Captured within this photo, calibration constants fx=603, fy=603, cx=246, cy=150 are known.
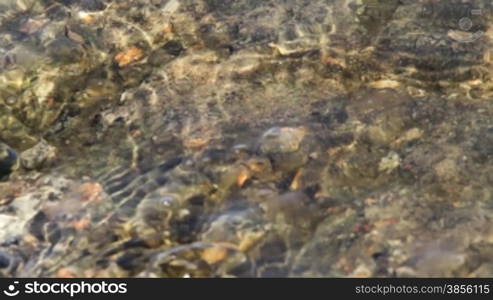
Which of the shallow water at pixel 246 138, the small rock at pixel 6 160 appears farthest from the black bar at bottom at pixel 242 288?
the small rock at pixel 6 160

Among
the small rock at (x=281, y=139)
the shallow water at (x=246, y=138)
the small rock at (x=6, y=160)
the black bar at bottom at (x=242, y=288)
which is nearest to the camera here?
the black bar at bottom at (x=242, y=288)

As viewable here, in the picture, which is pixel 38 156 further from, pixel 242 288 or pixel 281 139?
pixel 242 288

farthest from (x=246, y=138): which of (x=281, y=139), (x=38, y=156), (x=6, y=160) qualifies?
(x=6, y=160)

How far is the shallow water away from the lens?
330 centimetres

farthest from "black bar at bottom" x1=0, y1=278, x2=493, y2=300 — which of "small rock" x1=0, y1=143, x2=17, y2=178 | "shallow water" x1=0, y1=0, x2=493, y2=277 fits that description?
"small rock" x1=0, y1=143, x2=17, y2=178

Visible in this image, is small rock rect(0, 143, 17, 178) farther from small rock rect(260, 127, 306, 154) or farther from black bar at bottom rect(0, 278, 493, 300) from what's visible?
small rock rect(260, 127, 306, 154)

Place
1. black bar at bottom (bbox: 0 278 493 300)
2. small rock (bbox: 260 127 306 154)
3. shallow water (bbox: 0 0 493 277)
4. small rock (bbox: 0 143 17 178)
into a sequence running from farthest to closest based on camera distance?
1. small rock (bbox: 0 143 17 178)
2. small rock (bbox: 260 127 306 154)
3. shallow water (bbox: 0 0 493 277)
4. black bar at bottom (bbox: 0 278 493 300)

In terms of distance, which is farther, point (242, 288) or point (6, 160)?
point (6, 160)

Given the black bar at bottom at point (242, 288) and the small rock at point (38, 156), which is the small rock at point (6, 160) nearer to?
the small rock at point (38, 156)

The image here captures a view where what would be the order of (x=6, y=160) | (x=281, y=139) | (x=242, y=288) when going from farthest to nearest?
1. (x=6, y=160)
2. (x=281, y=139)
3. (x=242, y=288)

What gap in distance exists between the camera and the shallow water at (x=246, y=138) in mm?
3297

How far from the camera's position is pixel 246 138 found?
3.88m

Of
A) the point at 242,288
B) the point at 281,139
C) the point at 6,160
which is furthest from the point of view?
the point at 6,160

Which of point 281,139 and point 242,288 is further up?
point 281,139
